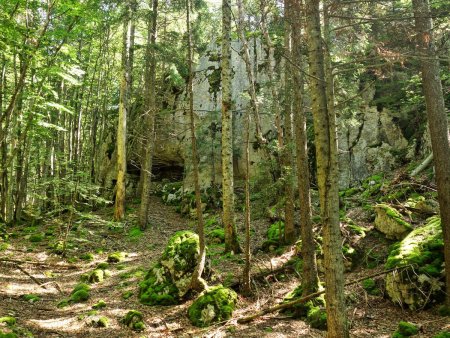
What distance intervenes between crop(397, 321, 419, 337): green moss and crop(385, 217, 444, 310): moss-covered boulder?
3.14 ft

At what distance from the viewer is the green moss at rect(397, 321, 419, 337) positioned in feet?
17.8

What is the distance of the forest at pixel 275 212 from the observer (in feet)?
19.0

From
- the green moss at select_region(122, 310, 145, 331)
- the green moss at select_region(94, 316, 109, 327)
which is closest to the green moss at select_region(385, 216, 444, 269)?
the green moss at select_region(122, 310, 145, 331)

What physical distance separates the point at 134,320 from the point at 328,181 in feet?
15.1

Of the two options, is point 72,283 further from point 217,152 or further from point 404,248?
point 217,152

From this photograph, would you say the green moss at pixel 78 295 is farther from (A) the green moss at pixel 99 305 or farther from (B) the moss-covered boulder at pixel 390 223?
(B) the moss-covered boulder at pixel 390 223

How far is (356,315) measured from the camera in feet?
21.4

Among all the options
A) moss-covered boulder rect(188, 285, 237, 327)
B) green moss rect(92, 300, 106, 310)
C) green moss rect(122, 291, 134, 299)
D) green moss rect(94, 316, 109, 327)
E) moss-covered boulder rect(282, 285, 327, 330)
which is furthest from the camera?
green moss rect(122, 291, 134, 299)

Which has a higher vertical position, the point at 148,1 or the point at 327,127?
the point at 148,1

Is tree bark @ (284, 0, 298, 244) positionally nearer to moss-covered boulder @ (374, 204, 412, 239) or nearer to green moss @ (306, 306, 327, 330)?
moss-covered boulder @ (374, 204, 412, 239)

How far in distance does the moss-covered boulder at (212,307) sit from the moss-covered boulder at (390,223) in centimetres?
443

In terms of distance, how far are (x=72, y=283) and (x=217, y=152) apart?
10447mm

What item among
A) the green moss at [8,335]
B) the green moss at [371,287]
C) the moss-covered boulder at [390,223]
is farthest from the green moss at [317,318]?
the green moss at [8,335]

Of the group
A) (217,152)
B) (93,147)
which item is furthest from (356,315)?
(93,147)
